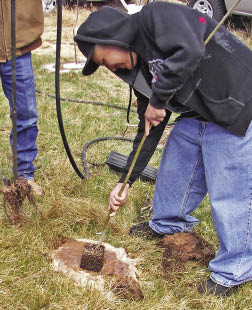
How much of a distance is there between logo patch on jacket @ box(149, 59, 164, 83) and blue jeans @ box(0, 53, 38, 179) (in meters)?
1.20

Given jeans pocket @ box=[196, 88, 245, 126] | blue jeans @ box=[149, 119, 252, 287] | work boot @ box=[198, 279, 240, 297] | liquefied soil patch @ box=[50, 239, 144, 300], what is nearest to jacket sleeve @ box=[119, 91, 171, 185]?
blue jeans @ box=[149, 119, 252, 287]

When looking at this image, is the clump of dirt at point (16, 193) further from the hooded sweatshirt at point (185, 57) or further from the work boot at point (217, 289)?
the work boot at point (217, 289)

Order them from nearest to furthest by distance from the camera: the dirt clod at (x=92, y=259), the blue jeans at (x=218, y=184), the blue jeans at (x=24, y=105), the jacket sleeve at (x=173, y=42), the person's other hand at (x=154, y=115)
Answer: the jacket sleeve at (x=173, y=42) < the person's other hand at (x=154, y=115) < the blue jeans at (x=218, y=184) < the dirt clod at (x=92, y=259) < the blue jeans at (x=24, y=105)

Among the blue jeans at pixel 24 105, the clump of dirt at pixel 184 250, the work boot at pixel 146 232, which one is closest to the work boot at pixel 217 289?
the clump of dirt at pixel 184 250

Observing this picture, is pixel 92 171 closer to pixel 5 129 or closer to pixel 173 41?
pixel 5 129

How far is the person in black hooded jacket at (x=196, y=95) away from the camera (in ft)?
5.85

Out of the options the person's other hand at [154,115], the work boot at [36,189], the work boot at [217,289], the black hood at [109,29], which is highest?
the black hood at [109,29]

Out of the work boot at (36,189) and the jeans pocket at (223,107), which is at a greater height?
the jeans pocket at (223,107)

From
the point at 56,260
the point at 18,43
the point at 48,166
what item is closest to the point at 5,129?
the point at 48,166

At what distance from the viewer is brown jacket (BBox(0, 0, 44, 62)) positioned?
103 inches

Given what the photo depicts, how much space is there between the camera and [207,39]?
184 cm

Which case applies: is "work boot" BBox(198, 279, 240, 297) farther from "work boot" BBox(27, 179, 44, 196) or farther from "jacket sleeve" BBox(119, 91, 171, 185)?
"work boot" BBox(27, 179, 44, 196)

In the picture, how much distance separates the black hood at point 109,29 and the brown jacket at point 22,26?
0.92 m

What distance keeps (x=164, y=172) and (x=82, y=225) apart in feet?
2.28
